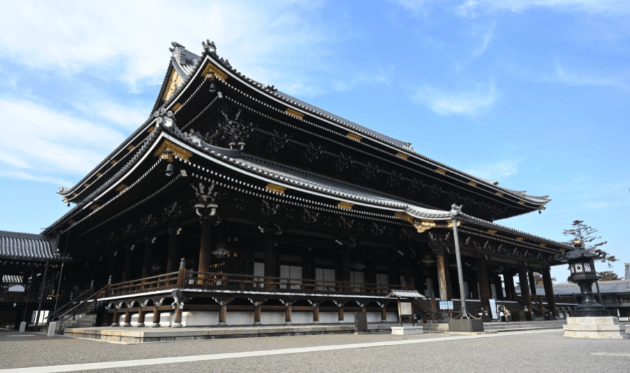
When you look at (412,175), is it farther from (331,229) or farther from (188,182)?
(188,182)

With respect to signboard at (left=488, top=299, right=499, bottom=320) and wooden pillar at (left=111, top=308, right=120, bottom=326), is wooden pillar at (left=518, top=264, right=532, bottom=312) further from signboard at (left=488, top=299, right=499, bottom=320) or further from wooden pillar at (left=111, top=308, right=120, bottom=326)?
wooden pillar at (left=111, top=308, right=120, bottom=326)

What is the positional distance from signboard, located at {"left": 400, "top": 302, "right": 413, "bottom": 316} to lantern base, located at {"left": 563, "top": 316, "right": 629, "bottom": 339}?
607 centimetres

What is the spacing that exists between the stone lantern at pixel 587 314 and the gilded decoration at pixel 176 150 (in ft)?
48.2

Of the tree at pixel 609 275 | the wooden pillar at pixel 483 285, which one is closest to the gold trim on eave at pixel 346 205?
the wooden pillar at pixel 483 285

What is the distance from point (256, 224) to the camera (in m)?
17.0

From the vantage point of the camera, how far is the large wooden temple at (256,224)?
14.5 m

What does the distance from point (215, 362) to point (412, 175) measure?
2125 centimetres

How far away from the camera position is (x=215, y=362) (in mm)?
6836

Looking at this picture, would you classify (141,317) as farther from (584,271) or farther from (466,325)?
(584,271)

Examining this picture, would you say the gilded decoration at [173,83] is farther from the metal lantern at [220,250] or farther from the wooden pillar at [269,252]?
the wooden pillar at [269,252]

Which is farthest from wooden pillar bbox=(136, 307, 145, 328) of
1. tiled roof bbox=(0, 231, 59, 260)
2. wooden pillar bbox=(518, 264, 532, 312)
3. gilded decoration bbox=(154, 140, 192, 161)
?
wooden pillar bbox=(518, 264, 532, 312)

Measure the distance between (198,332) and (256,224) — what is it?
5.73 metres

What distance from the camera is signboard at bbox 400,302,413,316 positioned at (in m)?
17.1

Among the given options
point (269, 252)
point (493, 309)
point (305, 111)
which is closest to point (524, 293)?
point (493, 309)
